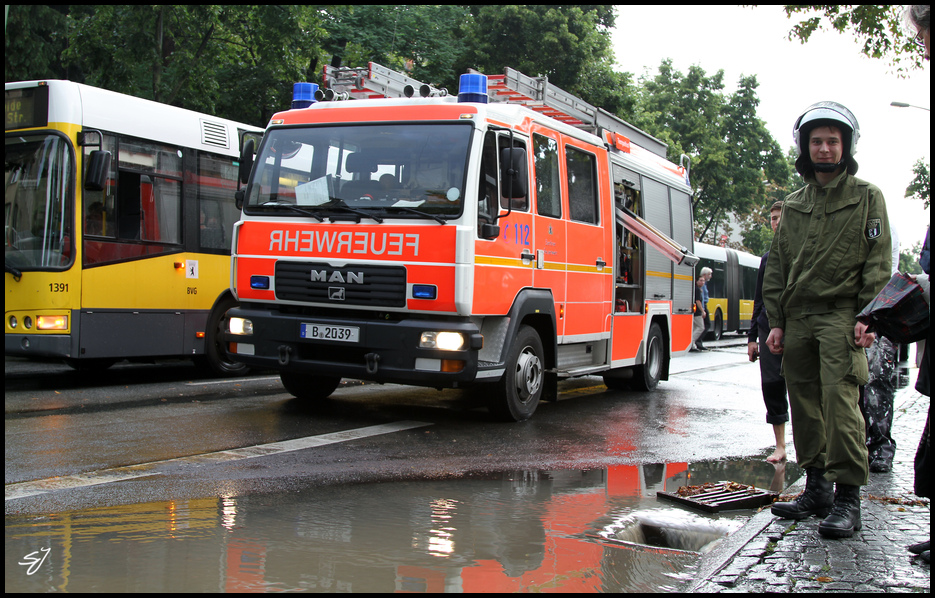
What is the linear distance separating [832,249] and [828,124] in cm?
69

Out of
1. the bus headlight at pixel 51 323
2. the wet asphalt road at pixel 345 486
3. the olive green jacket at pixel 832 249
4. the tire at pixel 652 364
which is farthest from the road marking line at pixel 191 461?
the tire at pixel 652 364

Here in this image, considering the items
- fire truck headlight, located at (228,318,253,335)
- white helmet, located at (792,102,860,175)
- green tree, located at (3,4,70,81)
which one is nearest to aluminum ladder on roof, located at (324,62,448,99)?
fire truck headlight, located at (228,318,253,335)

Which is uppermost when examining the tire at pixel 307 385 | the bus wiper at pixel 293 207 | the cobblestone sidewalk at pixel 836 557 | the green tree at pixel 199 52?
the green tree at pixel 199 52

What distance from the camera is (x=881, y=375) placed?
21.6 feet

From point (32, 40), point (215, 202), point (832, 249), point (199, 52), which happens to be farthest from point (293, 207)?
point (32, 40)

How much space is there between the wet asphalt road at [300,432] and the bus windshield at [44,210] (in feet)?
4.91

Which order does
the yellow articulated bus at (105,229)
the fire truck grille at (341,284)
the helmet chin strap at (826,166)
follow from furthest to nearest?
the yellow articulated bus at (105,229)
the fire truck grille at (341,284)
the helmet chin strap at (826,166)

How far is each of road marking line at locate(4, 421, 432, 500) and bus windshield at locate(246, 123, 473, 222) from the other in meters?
1.87

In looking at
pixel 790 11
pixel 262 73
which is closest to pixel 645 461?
pixel 790 11

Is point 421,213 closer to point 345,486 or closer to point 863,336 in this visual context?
point 345,486

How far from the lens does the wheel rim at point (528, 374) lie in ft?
27.4

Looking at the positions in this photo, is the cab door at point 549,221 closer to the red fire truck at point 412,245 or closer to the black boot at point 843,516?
the red fire truck at point 412,245

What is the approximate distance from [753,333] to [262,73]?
14761mm

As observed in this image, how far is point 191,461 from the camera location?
6.03m
